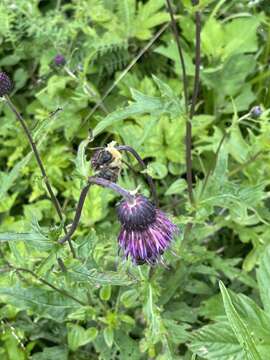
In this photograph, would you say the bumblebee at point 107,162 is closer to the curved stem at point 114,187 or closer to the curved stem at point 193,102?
the curved stem at point 114,187

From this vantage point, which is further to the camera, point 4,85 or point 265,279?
point 265,279

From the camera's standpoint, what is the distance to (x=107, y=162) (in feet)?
4.09

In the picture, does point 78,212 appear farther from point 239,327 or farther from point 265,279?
point 265,279

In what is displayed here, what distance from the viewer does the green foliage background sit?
156 cm

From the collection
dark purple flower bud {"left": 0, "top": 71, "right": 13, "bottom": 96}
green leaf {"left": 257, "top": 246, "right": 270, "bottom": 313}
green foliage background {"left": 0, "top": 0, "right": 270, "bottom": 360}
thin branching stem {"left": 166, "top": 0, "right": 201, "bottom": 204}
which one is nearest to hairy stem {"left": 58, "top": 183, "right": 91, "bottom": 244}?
green foliage background {"left": 0, "top": 0, "right": 270, "bottom": 360}

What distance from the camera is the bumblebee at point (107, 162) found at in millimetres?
1236

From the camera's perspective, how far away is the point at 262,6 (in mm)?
2688

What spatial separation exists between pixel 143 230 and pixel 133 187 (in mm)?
829

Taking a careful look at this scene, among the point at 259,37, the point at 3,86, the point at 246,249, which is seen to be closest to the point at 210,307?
the point at 246,249

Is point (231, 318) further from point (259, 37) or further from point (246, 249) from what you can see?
point (259, 37)

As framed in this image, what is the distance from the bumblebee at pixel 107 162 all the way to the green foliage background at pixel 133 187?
0.14ft

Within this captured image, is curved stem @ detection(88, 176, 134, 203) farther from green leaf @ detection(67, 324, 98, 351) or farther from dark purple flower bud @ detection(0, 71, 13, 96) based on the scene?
green leaf @ detection(67, 324, 98, 351)

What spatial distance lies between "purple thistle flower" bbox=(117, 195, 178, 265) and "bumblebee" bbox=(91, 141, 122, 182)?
0.09 m

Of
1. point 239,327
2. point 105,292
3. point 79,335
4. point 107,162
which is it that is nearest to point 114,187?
point 107,162
